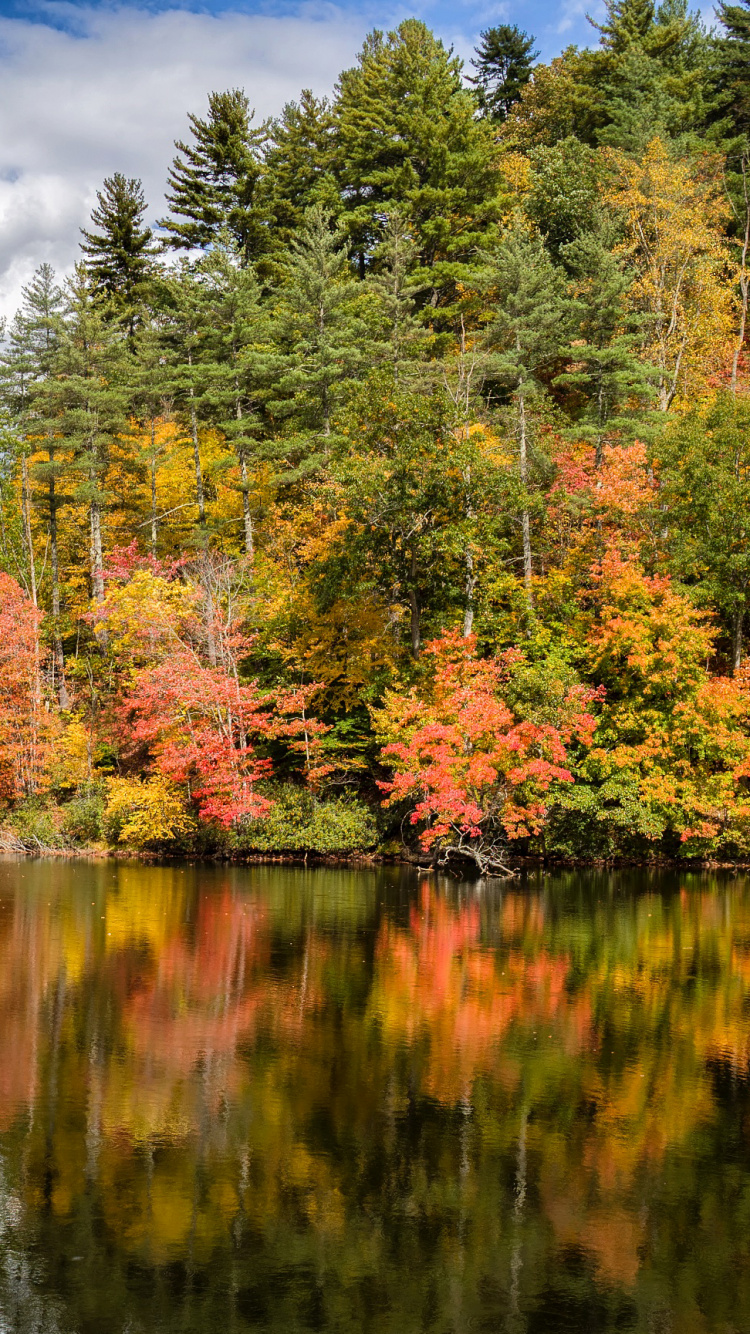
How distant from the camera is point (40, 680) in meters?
38.4

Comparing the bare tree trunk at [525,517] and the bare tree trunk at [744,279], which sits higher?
the bare tree trunk at [744,279]

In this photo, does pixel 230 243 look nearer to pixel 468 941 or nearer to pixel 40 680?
pixel 40 680

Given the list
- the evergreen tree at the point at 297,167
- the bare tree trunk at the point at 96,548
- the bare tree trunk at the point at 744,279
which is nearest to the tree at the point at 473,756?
the bare tree trunk at the point at 96,548

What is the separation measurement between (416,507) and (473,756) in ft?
25.1

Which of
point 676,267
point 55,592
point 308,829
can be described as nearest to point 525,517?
point 308,829

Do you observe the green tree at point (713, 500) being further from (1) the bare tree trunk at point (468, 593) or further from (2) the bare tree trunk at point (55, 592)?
(2) the bare tree trunk at point (55, 592)

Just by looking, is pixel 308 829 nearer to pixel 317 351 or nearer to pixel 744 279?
pixel 317 351

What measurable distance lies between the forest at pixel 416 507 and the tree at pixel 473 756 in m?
0.14

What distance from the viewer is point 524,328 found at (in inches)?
1489

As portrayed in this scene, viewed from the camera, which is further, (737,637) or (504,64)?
(504,64)

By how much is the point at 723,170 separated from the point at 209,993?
166 ft

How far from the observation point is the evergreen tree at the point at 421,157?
162 ft

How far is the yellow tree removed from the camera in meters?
42.7

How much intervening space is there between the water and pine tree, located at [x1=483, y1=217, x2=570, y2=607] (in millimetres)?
20515
